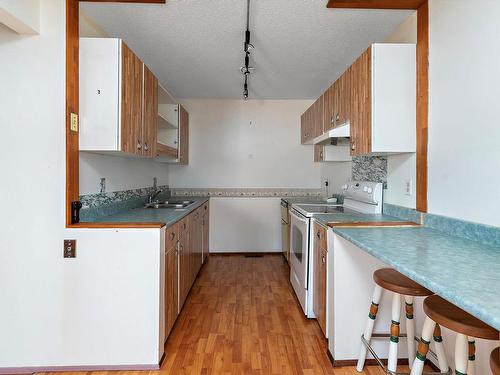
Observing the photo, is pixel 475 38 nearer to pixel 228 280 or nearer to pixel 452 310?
pixel 452 310

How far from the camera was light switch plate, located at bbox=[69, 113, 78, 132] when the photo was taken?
1825 millimetres

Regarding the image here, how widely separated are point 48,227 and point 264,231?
3.30 metres

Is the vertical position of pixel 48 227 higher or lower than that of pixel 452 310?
higher

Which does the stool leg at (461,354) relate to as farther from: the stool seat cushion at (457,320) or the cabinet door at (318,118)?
the cabinet door at (318,118)

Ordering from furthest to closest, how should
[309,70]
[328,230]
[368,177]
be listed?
1. [309,70]
2. [368,177]
3. [328,230]

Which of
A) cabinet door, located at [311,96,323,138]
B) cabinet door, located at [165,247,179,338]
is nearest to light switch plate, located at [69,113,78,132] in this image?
cabinet door, located at [165,247,179,338]

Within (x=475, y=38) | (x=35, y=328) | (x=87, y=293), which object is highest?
(x=475, y=38)

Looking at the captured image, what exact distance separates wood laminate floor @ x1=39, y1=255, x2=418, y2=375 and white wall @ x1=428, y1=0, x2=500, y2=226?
1.22m

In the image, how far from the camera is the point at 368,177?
2.84 meters

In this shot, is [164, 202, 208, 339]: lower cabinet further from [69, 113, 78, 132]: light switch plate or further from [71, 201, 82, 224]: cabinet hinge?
[69, 113, 78, 132]: light switch plate

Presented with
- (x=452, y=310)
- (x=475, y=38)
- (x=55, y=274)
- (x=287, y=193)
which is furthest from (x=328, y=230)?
(x=287, y=193)

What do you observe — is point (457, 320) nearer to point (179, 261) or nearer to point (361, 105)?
point (361, 105)

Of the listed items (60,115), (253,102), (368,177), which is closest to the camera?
(60,115)

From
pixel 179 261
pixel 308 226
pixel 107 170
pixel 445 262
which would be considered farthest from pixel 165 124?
pixel 445 262
